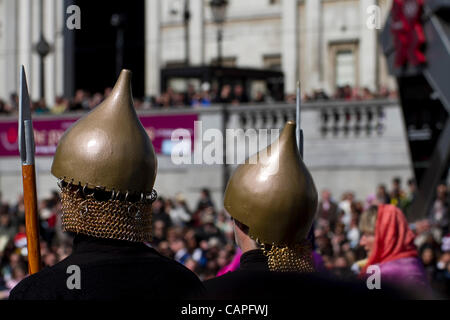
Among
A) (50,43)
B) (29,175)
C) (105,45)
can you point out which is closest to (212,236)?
(29,175)

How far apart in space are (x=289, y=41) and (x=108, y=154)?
29.5 metres

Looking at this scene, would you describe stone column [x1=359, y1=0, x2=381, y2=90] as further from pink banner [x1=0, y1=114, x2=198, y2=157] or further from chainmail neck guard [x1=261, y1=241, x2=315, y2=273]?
chainmail neck guard [x1=261, y1=241, x2=315, y2=273]

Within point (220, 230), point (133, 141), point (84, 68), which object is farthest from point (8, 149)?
point (133, 141)

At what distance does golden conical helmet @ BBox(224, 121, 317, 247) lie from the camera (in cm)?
314

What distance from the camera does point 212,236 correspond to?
14273 millimetres

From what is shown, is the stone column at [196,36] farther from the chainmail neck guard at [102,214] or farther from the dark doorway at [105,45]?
the chainmail neck guard at [102,214]

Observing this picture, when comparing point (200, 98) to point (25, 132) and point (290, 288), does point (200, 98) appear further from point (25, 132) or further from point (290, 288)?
point (290, 288)

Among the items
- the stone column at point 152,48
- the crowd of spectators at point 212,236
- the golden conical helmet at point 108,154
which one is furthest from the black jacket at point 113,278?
the stone column at point 152,48

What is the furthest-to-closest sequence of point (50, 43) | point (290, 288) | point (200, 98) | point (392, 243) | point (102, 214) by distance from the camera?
point (50, 43) < point (200, 98) < point (392, 243) < point (102, 214) < point (290, 288)

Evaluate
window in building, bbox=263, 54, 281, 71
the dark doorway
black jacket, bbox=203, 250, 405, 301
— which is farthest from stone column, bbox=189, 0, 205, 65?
black jacket, bbox=203, 250, 405, 301

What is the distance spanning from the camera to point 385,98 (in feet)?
67.2

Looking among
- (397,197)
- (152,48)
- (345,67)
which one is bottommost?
(397,197)

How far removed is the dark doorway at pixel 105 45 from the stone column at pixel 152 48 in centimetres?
123
